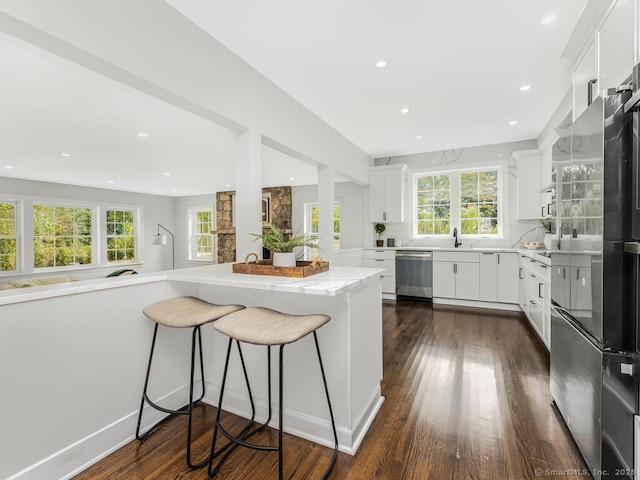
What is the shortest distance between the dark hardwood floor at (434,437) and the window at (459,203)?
2.87 m

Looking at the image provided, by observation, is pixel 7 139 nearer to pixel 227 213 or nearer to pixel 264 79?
pixel 264 79

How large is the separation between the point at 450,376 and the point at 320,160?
2.71 metres

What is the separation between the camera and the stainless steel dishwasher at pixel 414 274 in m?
5.15

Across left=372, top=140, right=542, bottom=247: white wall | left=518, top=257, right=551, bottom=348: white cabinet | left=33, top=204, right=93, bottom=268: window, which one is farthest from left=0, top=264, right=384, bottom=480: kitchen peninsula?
left=33, top=204, right=93, bottom=268: window

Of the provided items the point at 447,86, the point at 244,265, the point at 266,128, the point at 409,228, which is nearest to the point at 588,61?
the point at 447,86

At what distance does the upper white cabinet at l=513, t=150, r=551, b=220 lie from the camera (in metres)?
4.53

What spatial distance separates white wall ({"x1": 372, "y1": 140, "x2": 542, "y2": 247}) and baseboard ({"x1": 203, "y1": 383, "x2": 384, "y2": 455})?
13.3ft

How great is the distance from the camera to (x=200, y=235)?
371 inches

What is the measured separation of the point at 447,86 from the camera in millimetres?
3137

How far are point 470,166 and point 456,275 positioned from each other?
1941 millimetres

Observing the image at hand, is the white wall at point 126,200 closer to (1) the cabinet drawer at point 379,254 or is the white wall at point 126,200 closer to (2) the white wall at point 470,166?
(2) the white wall at point 470,166

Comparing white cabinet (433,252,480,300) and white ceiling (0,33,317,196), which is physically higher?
white ceiling (0,33,317,196)

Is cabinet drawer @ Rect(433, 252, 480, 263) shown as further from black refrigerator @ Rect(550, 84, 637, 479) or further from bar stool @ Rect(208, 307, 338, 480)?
bar stool @ Rect(208, 307, 338, 480)

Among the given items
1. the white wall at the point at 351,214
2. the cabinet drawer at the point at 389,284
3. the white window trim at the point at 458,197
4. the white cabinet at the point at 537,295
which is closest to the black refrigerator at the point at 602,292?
the white cabinet at the point at 537,295
